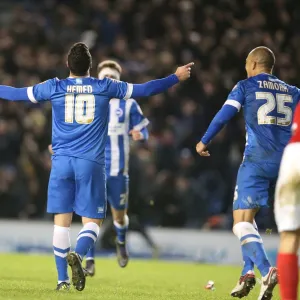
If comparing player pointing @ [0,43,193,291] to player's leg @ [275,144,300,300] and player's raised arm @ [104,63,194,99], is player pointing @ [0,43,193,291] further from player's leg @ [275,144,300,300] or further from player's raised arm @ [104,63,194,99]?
player's leg @ [275,144,300,300]

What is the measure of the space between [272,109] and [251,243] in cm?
128

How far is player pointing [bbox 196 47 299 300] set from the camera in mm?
8305

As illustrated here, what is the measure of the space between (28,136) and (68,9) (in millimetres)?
4567

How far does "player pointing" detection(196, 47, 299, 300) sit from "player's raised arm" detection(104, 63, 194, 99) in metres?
0.55

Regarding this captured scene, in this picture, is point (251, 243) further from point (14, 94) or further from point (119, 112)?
point (119, 112)

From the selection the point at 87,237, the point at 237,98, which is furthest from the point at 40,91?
the point at 237,98

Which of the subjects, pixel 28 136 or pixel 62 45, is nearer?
pixel 28 136

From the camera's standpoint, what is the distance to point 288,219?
6121 mm

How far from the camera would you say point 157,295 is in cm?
877

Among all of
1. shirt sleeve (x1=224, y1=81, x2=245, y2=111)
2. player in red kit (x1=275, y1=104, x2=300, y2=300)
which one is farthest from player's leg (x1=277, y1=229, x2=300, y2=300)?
shirt sleeve (x1=224, y1=81, x2=245, y2=111)

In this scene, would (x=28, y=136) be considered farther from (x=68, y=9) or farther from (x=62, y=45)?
(x=68, y=9)

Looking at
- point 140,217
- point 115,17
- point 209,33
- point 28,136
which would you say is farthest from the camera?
point 115,17

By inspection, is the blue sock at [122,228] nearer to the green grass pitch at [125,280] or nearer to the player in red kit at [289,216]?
the green grass pitch at [125,280]

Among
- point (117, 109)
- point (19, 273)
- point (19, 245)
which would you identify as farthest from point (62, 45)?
point (19, 273)
